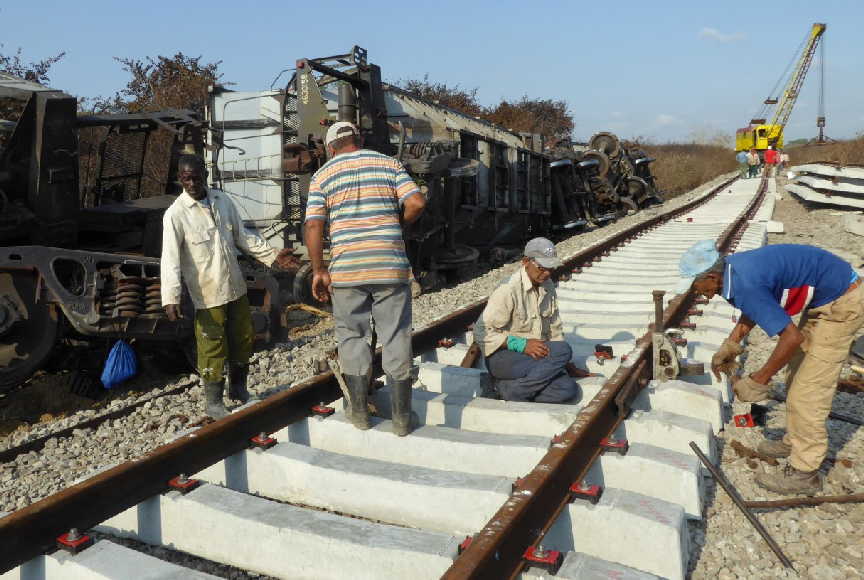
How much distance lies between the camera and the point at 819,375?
332 centimetres

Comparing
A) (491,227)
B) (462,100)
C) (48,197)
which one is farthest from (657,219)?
(462,100)

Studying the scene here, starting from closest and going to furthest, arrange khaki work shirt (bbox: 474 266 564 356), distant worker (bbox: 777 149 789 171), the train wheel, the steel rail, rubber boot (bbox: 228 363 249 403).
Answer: the steel rail → khaki work shirt (bbox: 474 266 564 356) → rubber boot (bbox: 228 363 249 403) → the train wheel → distant worker (bbox: 777 149 789 171)

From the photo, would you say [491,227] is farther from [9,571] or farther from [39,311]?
[9,571]

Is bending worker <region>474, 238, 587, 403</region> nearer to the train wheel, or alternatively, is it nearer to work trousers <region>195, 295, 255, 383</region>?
work trousers <region>195, 295, 255, 383</region>

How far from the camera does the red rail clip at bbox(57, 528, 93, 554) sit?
7.89ft

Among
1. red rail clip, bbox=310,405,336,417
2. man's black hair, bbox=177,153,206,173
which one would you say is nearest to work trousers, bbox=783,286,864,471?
red rail clip, bbox=310,405,336,417

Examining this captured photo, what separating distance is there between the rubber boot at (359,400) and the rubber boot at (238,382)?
57.9 inches

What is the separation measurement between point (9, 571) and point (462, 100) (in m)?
30.1

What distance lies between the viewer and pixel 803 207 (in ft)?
63.7

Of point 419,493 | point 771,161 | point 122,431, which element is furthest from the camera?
point 771,161

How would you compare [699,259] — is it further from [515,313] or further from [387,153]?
[387,153]

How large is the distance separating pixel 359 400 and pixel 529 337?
4.27 ft

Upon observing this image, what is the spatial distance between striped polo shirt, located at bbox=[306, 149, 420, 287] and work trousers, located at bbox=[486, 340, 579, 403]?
3.27 feet

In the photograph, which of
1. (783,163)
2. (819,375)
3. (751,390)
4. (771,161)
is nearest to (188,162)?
(751,390)
